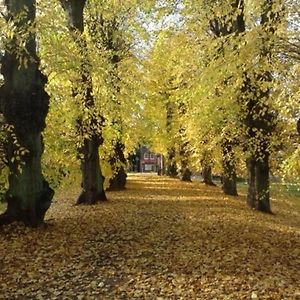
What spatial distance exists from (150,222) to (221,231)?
88.7 inches

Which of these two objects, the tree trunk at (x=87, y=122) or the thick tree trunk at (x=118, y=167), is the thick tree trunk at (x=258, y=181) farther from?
the thick tree trunk at (x=118, y=167)

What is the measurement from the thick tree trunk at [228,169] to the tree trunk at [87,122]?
6.11 metres

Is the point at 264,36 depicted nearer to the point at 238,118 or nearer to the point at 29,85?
the point at 29,85

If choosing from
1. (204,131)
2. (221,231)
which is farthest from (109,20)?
(221,231)

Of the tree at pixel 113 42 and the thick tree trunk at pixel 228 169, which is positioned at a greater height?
the tree at pixel 113 42

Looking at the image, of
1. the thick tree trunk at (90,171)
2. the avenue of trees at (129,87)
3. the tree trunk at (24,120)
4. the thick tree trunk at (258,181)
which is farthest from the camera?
the thick tree trunk at (90,171)

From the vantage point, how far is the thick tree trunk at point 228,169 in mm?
22225

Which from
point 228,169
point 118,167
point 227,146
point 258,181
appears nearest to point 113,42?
point 118,167

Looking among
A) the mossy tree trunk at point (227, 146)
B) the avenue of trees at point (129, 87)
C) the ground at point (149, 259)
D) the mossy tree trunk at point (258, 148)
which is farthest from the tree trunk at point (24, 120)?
the mossy tree trunk at point (227, 146)

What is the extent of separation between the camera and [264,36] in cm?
996

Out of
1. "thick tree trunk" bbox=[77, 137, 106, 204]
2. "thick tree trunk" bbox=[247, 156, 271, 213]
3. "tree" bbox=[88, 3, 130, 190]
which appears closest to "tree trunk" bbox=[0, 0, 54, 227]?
"tree" bbox=[88, 3, 130, 190]

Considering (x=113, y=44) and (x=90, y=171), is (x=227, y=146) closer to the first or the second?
(x=90, y=171)

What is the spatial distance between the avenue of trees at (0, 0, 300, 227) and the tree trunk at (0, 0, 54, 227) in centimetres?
2

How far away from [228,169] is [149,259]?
1701 cm
